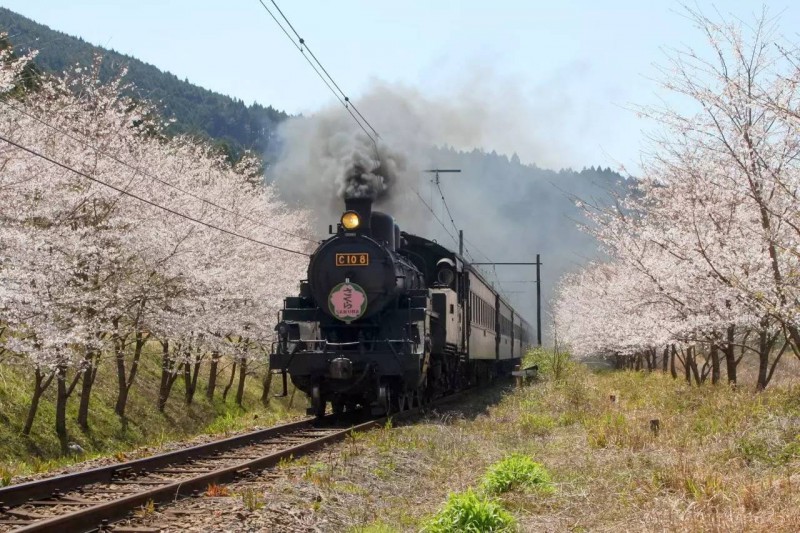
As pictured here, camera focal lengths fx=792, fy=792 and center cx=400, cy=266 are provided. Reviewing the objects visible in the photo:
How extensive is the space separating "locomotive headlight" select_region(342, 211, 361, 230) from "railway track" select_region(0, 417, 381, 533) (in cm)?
460

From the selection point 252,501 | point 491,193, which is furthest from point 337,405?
point 491,193

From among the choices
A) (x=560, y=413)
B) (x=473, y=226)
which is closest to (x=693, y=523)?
(x=560, y=413)

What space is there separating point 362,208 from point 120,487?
26.7 feet

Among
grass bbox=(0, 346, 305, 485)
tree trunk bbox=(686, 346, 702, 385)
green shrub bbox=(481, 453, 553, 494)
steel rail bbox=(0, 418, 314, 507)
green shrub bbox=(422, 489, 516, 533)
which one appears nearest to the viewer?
green shrub bbox=(422, 489, 516, 533)

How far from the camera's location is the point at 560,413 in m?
A: 14.0

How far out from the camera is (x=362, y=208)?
14570 mm

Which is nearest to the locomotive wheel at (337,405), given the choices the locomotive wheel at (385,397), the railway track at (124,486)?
the locomotive wheel at (385,397)

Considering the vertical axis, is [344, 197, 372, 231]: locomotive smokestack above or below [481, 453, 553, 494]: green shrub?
above

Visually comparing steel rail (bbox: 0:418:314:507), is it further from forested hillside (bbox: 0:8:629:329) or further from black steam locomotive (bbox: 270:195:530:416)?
forested hillside (bbox: 0:8:629:329)

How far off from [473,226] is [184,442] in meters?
128

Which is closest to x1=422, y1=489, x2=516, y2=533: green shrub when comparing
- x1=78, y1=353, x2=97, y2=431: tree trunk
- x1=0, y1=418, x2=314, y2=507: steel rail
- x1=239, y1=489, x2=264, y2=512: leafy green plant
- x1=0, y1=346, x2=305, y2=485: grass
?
x1=239, y1=489, x2=264, y2=512: leafy green plant

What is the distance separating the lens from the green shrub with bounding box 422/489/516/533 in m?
5.46

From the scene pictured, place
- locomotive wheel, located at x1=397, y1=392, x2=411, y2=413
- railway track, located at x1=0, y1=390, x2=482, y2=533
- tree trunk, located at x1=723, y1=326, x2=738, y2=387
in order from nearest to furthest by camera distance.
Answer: railway track, located at x1=0, y1=390, x2=482, y2=533 < locomotive wheel, located at x1=397, y1=392, x2=411, y2=413 < tree trunk, located at x1=723, y1=326, x2=738, y2=387

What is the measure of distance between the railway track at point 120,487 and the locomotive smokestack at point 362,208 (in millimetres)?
4766
